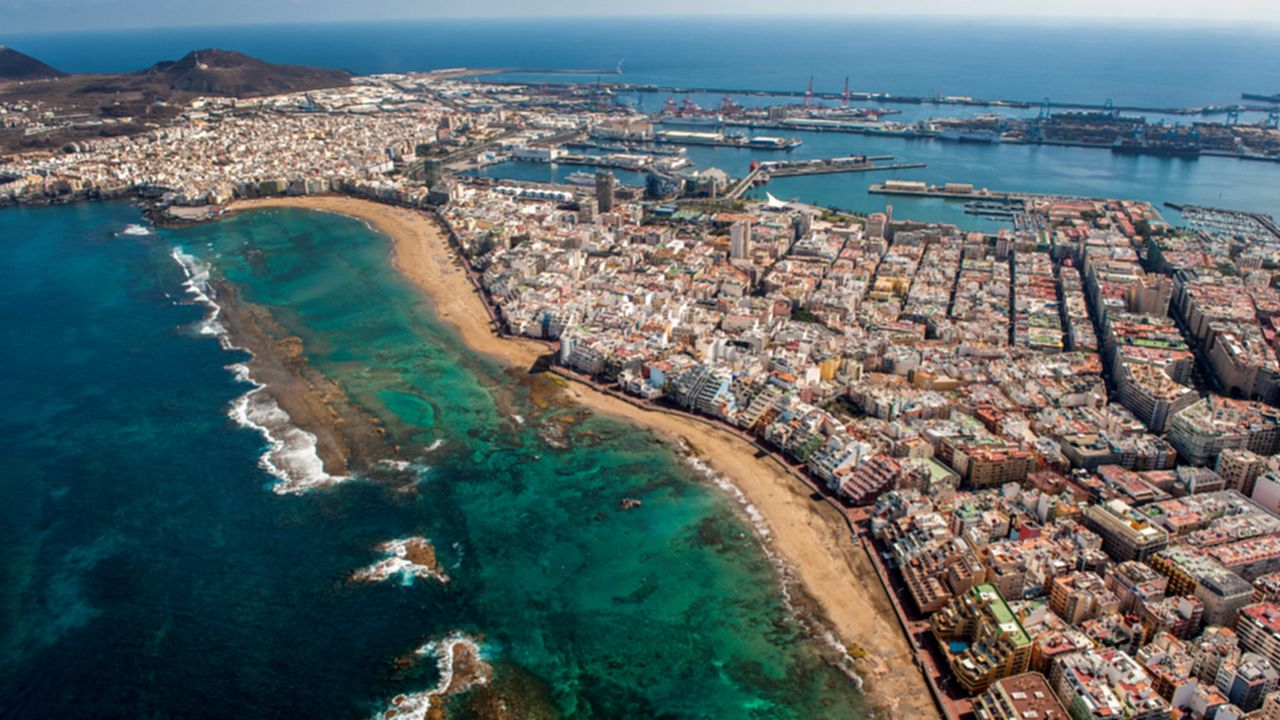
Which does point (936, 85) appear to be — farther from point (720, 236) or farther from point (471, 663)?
point (471, 663)

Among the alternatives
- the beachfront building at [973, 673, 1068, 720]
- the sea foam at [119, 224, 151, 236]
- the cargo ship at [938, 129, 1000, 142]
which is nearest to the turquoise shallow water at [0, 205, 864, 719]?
the beachfront building at [973, 673, 1068, 720]

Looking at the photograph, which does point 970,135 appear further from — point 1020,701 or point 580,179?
point 1020,701

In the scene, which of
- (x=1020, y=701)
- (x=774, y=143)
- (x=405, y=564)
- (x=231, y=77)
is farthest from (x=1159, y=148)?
(x=231, y=77)

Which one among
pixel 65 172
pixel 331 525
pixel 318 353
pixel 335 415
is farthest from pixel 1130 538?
pixel 65 172

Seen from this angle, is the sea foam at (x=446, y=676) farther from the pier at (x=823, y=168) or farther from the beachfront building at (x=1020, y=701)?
the pier at (x=823, y=168)

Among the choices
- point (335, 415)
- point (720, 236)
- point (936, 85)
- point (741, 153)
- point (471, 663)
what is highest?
point (936, 85)

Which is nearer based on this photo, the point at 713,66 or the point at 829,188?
the point at 829,188

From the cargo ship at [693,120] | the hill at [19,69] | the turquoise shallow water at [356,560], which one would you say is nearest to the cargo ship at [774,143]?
the cargo ship at [693,120]
